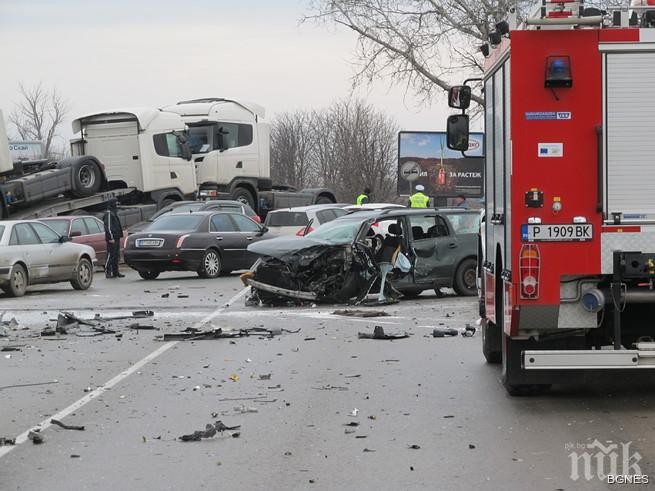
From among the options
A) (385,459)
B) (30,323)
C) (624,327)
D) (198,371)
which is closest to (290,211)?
(30,323)

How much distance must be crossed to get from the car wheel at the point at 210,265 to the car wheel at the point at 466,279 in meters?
7.76

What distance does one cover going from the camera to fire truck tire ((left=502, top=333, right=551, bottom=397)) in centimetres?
938

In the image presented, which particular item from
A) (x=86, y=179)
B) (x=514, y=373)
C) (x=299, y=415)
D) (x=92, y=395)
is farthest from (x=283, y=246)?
(x=86, y=179)

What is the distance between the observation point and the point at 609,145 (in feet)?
28.7

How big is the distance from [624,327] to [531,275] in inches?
49.4

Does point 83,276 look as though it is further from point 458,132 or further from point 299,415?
point 299,415

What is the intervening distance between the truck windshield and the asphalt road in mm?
23393

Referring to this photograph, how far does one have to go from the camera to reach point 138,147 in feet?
119

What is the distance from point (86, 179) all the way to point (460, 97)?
2467 cm

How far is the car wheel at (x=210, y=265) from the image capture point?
86.9 ft

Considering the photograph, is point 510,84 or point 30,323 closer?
point 510,84

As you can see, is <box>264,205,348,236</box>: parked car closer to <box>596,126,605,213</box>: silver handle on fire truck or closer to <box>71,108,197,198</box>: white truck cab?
<box>71,108,197,198</box>: white truck cab

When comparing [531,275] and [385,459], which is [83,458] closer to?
[385,459]

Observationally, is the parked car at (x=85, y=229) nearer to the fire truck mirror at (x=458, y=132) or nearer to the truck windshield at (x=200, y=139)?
the truck windshield at (x=200, y=139)
